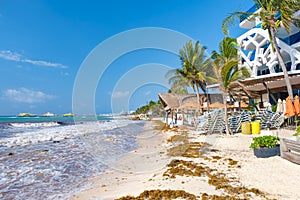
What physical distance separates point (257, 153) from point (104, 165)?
5145 millimetres

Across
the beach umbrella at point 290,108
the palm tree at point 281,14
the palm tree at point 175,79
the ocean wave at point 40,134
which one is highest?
the palm tree at point 281,14

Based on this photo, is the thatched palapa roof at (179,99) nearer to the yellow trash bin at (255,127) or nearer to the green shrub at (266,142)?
the yellow trash bin at (255,127)

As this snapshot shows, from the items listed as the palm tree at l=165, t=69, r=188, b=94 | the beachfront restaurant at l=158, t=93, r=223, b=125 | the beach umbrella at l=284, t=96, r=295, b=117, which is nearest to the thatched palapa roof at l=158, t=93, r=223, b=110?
the beachfront restaurant at l=158, t=93, r=223, b=125

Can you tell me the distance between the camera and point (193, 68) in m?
22.9

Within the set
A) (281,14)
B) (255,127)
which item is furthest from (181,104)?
(281,14)

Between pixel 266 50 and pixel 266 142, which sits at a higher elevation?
pixel 266 50

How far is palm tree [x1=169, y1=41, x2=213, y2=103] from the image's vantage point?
2281 cm

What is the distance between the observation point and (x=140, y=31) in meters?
13.5

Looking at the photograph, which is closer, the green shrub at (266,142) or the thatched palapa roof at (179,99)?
the green shrub at (266,142)

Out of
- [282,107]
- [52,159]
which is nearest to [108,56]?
[52,159]

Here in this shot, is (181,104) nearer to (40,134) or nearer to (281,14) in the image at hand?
(281,14)

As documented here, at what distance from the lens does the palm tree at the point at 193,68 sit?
2281 centimetres

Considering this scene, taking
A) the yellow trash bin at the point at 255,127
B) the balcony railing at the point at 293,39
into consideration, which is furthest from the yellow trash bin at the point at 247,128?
the balcony railing at the point at 293,39

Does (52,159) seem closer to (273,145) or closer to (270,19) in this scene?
(273,145)
